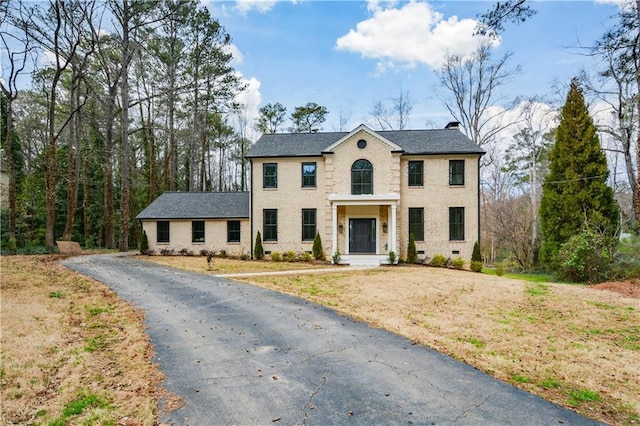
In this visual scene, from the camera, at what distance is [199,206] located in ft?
71.1

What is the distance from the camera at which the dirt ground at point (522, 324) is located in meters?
4.53

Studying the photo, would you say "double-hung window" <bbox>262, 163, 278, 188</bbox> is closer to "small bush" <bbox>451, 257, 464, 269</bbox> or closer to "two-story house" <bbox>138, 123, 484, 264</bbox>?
"two-story house" <bbox>138, 123, 484, 264</bbox>

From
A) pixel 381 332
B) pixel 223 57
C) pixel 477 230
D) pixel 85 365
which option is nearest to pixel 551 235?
pixel 477 230

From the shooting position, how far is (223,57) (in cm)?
2773

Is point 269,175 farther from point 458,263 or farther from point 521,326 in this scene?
point 521,326

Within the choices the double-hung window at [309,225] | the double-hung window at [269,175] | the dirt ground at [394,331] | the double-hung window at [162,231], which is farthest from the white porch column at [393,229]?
the double-hung window at [162,231]

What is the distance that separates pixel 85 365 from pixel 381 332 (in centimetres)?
490

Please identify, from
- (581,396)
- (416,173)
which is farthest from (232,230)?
(581,396)

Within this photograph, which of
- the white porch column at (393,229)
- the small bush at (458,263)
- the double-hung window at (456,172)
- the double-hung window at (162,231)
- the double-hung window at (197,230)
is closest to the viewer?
the small bush at (458,263)

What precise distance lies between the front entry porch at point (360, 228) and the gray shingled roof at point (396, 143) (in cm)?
337

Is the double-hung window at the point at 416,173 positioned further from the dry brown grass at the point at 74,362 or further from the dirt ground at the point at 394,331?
the dry brown grass at the point at 74,362

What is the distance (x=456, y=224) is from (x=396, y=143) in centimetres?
571

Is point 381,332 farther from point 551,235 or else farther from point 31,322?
point 551,235

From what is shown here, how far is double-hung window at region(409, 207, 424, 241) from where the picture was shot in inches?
742
